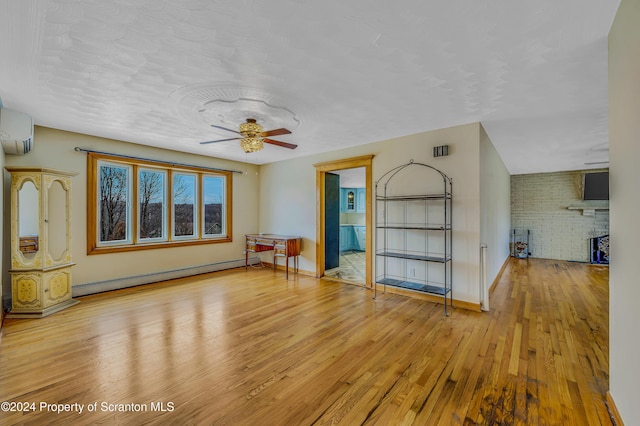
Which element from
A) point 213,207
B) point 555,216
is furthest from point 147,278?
point 555,216

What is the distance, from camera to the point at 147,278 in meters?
4.89

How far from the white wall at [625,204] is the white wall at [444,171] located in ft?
5.97

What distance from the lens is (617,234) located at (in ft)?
5.53

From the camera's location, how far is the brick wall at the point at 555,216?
7294 millimetres

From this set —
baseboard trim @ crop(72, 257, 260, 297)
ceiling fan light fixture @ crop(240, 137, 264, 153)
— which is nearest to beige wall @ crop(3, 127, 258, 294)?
baseboard trim @ crop(72, 257, 260, 297)

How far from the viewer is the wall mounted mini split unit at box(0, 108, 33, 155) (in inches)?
119

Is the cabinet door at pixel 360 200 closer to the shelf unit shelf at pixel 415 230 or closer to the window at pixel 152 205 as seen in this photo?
the shelf unit shelf at pixel 415 230

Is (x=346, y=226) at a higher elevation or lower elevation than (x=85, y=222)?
lower

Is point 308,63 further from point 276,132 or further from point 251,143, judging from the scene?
point 251,143

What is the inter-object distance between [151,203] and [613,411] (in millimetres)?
6153

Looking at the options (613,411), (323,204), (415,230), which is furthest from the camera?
(323,204)

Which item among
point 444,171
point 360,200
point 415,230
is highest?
point 444,171

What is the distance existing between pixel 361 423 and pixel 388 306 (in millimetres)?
2200

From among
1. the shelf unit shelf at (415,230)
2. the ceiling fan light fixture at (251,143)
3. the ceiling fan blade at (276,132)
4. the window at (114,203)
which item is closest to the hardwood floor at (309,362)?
the shelf unit shelf at (415,230)
